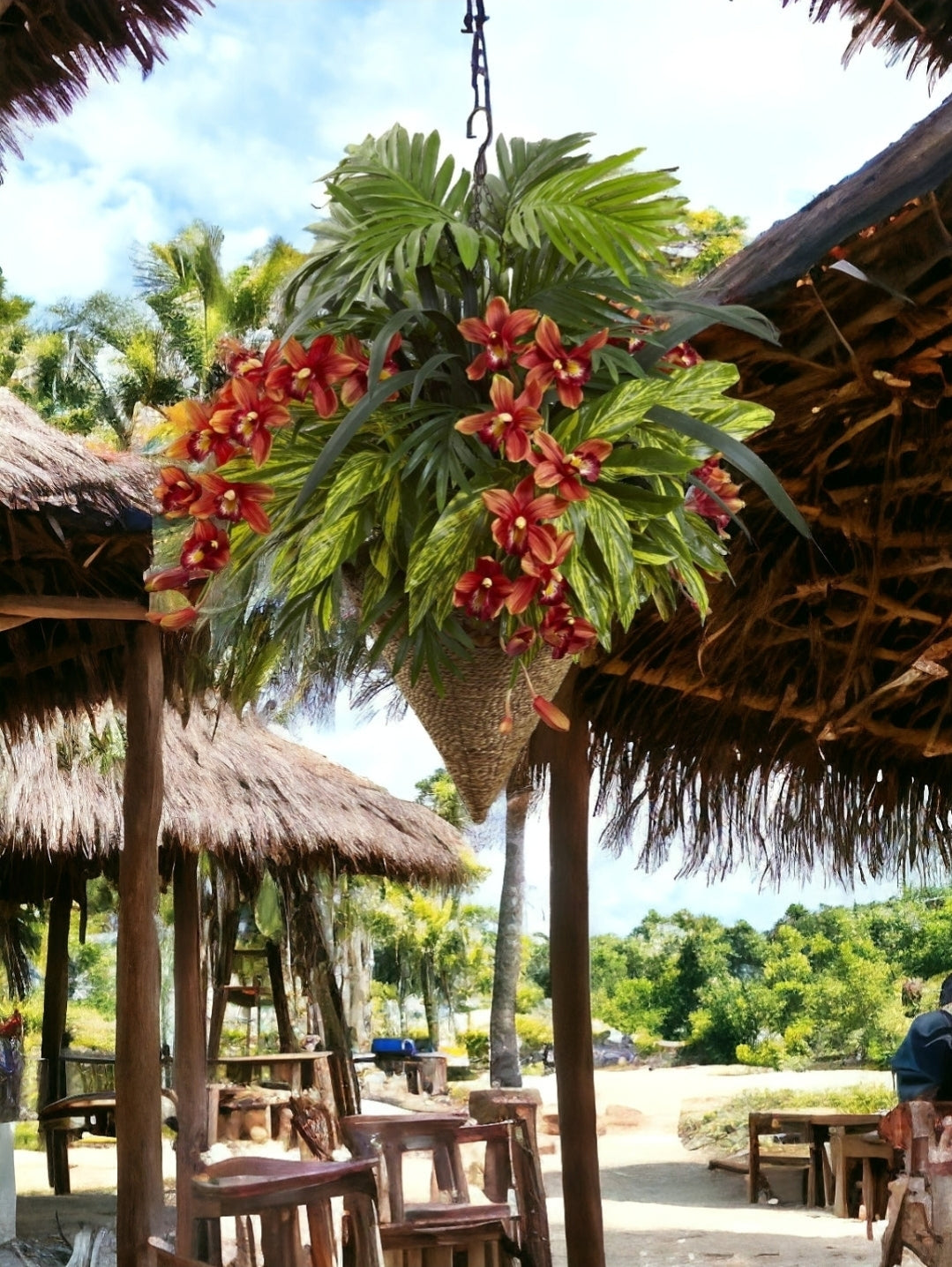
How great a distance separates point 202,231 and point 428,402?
39.4ft

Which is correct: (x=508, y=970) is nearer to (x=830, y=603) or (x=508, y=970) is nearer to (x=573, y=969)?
(x=573, y=969)

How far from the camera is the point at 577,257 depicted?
94 centimetres

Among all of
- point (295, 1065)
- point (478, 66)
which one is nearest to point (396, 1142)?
point (478, 66)

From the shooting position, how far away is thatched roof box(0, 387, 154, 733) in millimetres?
2914

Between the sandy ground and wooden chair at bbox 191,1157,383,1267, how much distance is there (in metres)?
3.25

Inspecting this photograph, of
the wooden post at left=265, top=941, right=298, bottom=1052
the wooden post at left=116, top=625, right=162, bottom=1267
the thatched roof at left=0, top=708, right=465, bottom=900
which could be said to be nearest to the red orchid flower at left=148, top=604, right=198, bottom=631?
the wooden post at left=116, top=625, right=162, bottom=1267

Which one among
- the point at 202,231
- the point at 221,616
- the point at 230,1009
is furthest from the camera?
the point at 230,1009

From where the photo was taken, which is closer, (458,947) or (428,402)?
(428,402)

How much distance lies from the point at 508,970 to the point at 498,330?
11.1m

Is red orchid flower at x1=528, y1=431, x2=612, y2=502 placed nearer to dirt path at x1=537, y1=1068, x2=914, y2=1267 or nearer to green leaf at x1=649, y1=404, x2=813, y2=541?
green leaf at x1=649, y1=404, x2=813, y2=541

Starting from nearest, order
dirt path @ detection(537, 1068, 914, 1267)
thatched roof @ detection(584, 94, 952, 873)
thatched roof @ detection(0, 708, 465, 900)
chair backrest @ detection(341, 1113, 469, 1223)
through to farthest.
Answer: thatched roof @ detection(584, 94, 952, 873) → chair backrest @ detection(341, 1113, 469, 1223) → dirt path @ detection(537, 1068, 914, 1267) → thatched roof @ detection(0, 708, 465, 900)

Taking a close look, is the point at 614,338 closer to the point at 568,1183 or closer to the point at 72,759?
the point at 568,1183

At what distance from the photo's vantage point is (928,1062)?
131 inches

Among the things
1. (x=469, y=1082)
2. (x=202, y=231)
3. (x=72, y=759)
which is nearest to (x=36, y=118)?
(x=72, y=759)
